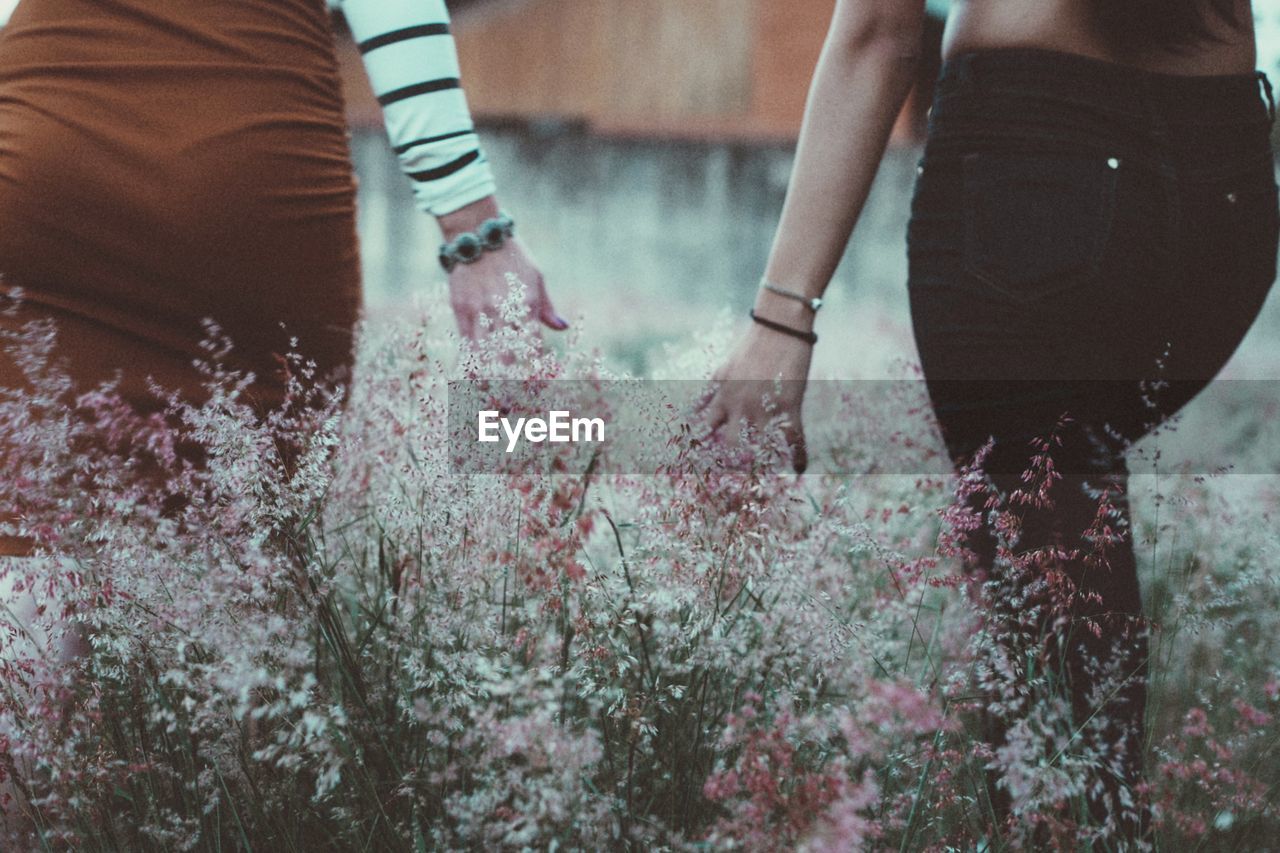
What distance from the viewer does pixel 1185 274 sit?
1.30m

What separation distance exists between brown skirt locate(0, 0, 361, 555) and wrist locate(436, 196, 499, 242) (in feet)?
0.64

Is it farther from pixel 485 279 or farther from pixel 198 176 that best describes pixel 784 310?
pixel 198 176

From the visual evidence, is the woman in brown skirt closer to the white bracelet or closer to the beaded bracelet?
the beaded bracelet

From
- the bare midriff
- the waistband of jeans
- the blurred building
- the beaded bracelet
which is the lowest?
the beaded bracelet

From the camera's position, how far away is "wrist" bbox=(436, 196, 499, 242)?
5.55 feet

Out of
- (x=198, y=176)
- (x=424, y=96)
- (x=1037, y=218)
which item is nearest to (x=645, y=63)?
(x=424, y=96)

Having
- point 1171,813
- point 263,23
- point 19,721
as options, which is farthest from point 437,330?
point 1171,813

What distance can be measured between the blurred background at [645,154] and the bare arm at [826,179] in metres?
5.93

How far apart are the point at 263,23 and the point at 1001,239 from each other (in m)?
1.08

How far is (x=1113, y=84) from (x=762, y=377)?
555mm

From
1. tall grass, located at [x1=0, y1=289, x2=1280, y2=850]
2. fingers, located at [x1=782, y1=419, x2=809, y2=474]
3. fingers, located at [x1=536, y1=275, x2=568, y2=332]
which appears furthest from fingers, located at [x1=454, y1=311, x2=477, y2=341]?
fingers, located at [x1=782, y1=419, x2=809, y2=474]

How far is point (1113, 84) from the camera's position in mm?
1269

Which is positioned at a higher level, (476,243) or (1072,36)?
(1072,36)

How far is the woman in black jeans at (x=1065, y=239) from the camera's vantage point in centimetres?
126
